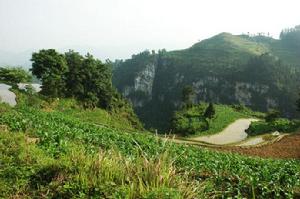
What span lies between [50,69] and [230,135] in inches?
1088

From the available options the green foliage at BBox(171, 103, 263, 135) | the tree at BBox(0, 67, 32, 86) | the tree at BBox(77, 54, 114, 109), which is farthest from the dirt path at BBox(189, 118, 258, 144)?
the tree at BBox(0, 67, 32, 86)

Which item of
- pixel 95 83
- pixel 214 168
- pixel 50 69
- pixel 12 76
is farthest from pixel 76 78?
pixel 214 168

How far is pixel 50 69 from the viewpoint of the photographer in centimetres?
5950

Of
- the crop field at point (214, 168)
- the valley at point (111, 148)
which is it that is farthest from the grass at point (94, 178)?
the crop field at point (214, 168)

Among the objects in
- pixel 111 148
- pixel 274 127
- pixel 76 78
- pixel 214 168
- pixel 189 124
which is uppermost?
pixel 111 148

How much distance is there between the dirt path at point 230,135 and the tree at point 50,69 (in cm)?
2058

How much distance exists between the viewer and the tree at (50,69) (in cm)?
5694

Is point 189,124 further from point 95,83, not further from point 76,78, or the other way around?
point 76,78

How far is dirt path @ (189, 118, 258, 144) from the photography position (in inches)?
2214

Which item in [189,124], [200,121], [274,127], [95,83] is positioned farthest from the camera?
[200,121]

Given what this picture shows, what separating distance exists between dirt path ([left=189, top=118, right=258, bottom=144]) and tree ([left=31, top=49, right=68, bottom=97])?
20.6 m

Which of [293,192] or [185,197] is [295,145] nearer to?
[293,192]

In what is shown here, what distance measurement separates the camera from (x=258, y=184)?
13.8 metres

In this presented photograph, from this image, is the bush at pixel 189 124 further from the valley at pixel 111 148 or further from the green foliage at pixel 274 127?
the green foliage at pixel 274 127
